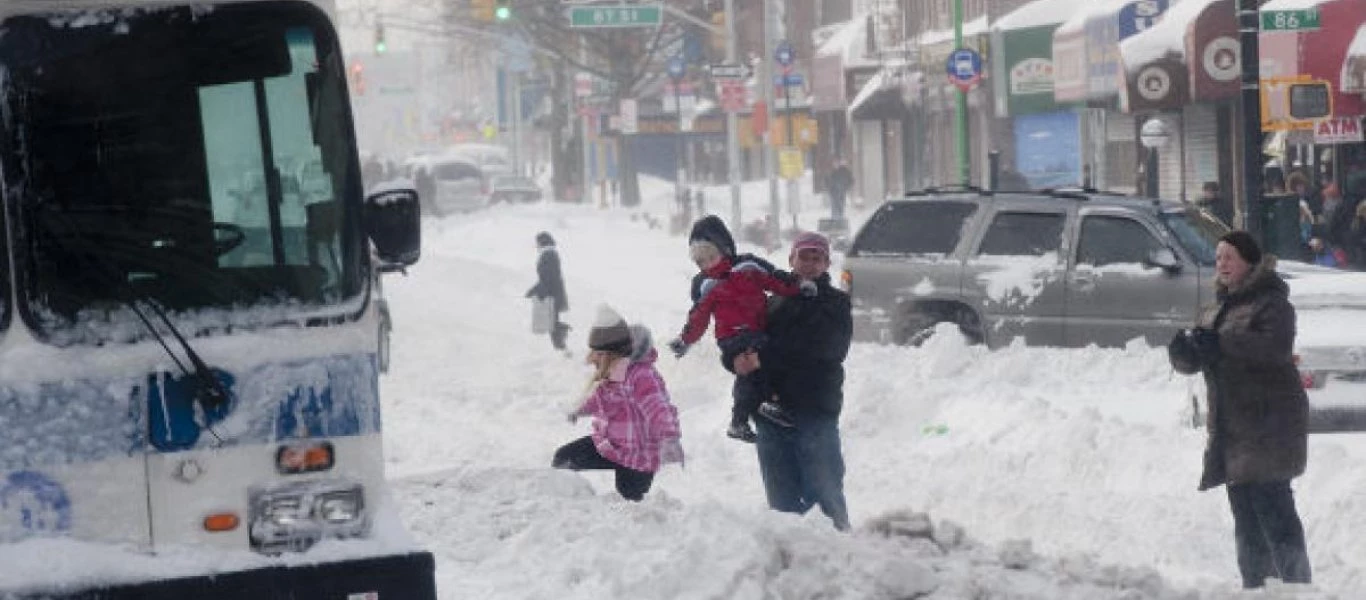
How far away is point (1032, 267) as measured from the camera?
20.7 metres

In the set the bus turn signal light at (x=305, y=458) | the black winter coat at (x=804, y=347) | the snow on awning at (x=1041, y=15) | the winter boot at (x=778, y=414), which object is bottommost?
the winter boot at (x=778, y=414)

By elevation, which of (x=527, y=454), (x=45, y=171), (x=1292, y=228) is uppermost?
(x=45, y=171)

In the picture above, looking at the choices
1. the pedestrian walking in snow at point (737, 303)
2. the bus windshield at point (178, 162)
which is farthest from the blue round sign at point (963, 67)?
the bus windshield at point (178, 162)

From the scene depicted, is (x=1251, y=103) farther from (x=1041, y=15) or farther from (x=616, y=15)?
(x=616, y=15)

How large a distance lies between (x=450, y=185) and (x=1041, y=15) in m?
38.4

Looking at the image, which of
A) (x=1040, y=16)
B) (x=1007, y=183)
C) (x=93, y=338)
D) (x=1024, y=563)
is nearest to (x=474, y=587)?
(x=1024, y=563)

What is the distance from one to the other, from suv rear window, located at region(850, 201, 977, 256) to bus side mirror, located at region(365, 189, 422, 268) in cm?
1358

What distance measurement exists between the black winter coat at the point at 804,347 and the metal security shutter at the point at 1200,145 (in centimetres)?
2569

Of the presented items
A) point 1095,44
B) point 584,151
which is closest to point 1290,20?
point 1095,44

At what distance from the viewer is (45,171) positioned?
7730mm

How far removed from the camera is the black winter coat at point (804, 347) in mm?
11914

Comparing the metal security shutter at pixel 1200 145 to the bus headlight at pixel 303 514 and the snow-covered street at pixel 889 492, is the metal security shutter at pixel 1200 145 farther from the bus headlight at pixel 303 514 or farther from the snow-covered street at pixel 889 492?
the bus headlight at pixel 303 514

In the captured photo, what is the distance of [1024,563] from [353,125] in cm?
346

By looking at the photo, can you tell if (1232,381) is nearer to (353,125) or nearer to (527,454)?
(353,125)
